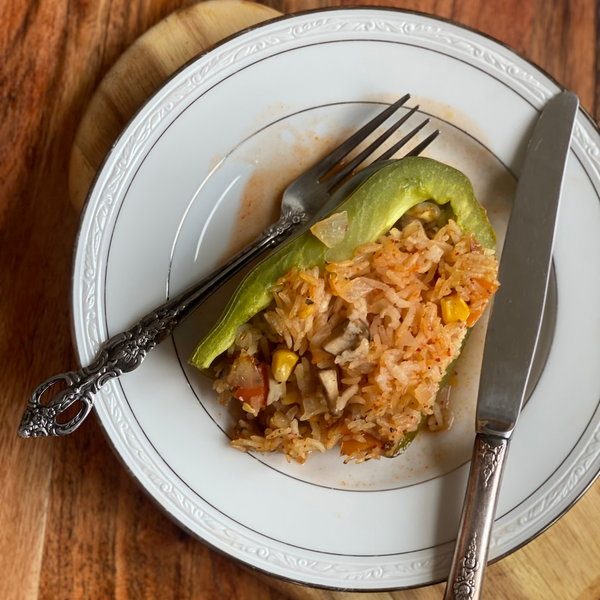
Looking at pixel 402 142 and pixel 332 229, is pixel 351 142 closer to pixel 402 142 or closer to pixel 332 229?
pixel 402 142

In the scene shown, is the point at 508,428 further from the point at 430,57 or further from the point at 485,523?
the point at 430,57

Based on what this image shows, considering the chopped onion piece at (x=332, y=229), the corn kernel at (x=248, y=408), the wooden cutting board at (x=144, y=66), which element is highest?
the wooden cutting board at (x=144, y=66)

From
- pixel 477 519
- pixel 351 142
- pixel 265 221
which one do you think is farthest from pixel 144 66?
pixel 477 519

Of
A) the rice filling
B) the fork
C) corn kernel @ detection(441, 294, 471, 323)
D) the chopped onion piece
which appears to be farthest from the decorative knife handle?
corn kernel @ detection(441, 294, 471, 323)

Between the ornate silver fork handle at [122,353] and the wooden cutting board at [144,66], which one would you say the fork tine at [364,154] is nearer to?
the ornate silver fork handle at [122,353]

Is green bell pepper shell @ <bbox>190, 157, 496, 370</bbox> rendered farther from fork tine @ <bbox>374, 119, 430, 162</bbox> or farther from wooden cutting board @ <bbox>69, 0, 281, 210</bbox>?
wooden cutting board @ <bbox>69, 0, 281, 210</bbox>

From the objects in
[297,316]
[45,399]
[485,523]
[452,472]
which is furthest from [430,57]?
[45,399]

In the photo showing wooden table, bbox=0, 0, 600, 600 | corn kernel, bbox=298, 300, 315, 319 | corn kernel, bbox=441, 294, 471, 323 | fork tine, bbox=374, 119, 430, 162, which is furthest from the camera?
wooden table, bbox=0, 0, 600, 600

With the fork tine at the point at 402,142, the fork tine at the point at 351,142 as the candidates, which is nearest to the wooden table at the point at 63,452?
the fork tine at the point at 351,142
